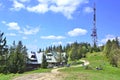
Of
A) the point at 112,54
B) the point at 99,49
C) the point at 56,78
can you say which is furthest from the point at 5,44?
the point at 99,49

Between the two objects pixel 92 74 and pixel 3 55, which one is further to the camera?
pixel 3 55

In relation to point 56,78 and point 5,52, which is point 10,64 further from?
point 56,78

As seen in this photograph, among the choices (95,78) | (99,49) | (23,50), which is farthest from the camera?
(99,49)

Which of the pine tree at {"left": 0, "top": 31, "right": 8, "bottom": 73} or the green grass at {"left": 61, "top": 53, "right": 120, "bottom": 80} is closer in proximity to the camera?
the green grass at {"left": 61, "top": 53, "right": 120, "bottom": 80}

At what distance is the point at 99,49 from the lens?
485 ft

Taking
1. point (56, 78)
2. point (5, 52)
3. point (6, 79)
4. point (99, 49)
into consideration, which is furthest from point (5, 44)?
point (99, 49)

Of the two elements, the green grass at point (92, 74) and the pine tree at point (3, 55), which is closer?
the green grass at point (92, 74)

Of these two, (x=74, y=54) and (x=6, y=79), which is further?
A: (x=74, y=54)

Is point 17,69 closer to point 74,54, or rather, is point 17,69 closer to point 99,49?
point 74,54

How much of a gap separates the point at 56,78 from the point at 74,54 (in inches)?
3724

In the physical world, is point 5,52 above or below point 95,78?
above

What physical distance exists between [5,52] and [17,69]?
29.0 feet

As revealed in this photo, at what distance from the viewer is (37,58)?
13250cm

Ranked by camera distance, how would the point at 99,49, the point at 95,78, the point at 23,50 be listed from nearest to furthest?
the point at 95,78 → the point at 23,50 → the point at 99,49
